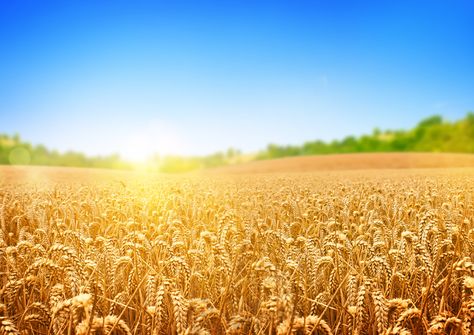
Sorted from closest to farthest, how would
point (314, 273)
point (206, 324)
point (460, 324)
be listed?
1. point (460, 324)
2. point (206, 324)
3. point (314, 273)

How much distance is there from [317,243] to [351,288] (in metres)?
1.65

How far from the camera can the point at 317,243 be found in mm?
4188

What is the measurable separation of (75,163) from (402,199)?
82.9m

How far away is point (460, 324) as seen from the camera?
7.34 ft

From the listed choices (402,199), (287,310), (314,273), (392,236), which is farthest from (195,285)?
(402,199)

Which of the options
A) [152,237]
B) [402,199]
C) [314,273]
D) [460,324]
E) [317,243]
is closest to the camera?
[460,324]

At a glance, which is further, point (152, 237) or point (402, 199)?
point (402, 199)

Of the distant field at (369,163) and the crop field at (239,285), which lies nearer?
the crop field at (239,285)

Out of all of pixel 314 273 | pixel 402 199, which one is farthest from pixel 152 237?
pixel 402 199

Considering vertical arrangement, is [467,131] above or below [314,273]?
above

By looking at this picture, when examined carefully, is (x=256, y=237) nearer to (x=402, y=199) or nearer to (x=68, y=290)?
(x=68, y=290)

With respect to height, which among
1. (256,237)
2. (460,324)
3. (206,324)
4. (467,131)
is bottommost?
(206,324)

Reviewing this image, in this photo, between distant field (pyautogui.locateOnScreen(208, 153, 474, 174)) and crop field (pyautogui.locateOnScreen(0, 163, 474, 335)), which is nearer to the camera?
crop field (pyautogui.locateOnScreen(0, 163, 474, 335))

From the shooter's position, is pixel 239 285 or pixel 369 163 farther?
pixel 369 163
